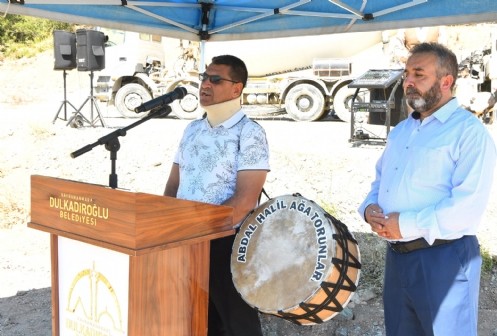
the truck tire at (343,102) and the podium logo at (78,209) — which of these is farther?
the truck tire at (343,102)

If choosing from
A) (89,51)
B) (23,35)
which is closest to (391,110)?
(89,51)

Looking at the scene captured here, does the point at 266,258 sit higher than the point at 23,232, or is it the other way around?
the point at 266,258

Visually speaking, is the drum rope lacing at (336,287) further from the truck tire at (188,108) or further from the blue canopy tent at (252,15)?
the truck tire at (188,108)

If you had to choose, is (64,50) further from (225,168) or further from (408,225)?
(408,225)

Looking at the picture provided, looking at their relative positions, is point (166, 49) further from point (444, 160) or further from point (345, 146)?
point (444, 160)

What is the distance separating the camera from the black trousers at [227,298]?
2828 mm

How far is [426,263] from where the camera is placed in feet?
8.08

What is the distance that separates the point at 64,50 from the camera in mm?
11680

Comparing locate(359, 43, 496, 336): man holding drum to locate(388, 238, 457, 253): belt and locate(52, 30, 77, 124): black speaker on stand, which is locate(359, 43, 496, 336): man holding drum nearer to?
locate(388, 238, 457, 253): belt

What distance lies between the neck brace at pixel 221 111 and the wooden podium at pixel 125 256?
2.36 ft

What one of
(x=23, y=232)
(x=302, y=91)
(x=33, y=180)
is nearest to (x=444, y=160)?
(x=33, y=180)

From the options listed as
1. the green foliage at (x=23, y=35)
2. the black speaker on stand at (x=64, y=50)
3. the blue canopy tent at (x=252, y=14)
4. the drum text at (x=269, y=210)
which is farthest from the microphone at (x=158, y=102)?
the green foliage at (x=23, y=35)

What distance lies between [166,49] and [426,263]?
50.0ft

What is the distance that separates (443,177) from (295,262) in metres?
0.71
